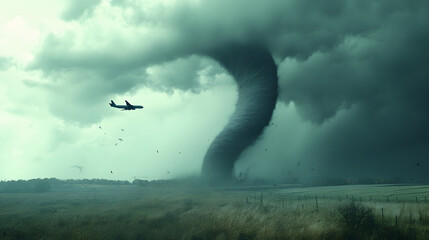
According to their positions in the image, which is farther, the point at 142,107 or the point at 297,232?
the point at 142,107

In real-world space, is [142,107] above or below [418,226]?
above

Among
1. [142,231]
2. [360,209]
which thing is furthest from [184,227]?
[360,209]

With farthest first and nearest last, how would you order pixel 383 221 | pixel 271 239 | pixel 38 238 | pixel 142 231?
pixel 383 221 < pixel 142 231 < pixel 38 238 < pixel 271 239

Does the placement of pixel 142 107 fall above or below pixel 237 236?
above

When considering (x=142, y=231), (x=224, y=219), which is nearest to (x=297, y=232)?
(x=224, y=219)

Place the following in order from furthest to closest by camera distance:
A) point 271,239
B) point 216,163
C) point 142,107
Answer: point 216,163 < point 142,107 < point 271,239

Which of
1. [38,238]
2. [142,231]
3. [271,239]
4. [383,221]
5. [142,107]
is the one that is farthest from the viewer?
[142,107]

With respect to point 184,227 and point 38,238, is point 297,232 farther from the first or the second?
point 38,238

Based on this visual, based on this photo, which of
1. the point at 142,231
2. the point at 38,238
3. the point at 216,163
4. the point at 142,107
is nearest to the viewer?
the point at 38,238

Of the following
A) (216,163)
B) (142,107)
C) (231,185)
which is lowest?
(231,185)

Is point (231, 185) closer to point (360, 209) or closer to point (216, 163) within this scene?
point (216, 163)
